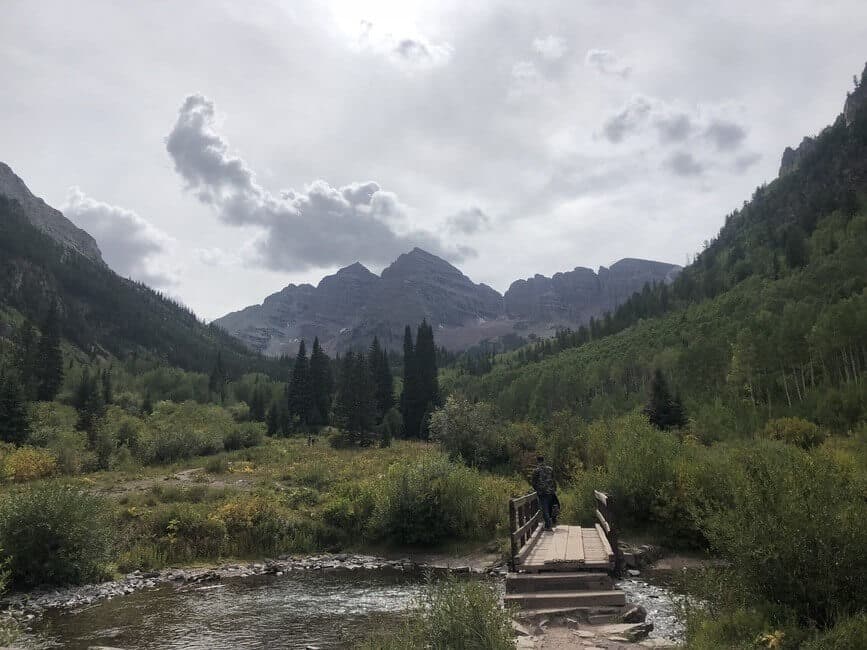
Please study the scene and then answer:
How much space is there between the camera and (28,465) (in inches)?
1398

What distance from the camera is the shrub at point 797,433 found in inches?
1356

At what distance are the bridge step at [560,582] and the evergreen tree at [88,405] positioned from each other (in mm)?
50357

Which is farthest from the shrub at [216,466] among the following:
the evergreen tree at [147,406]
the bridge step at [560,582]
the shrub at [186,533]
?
the evergreen tree at [147,406]

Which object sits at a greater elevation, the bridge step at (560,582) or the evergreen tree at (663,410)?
the evergreen tree at (663,410)

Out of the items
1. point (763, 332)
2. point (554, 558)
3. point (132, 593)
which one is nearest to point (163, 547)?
point (132, 593)

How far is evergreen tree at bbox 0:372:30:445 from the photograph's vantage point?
1815 inches

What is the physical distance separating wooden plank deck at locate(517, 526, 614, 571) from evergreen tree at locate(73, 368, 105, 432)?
48.4 m

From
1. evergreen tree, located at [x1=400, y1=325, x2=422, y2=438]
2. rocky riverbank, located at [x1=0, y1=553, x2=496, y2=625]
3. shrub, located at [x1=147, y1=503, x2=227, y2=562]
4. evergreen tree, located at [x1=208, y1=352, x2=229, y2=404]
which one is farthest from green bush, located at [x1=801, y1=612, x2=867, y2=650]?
evergreen tree, located at [x1=208, y1=352, x2=229, y2=404]

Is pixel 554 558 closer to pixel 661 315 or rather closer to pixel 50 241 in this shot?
pixel 661 315

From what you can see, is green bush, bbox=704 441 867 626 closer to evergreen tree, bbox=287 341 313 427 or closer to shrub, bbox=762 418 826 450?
shrub, bbox=762 418 826 450

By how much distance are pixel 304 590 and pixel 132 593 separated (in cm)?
550

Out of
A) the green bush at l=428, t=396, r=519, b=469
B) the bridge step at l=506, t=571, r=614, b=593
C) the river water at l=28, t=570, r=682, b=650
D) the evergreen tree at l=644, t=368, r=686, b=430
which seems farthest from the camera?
the evergreen tree at l=644, t=368, r=686, b=430

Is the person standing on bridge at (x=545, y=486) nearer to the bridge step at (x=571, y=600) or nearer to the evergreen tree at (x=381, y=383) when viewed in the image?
the bridge step at (x=571, y=600)

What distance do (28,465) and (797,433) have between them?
48.3 meters
